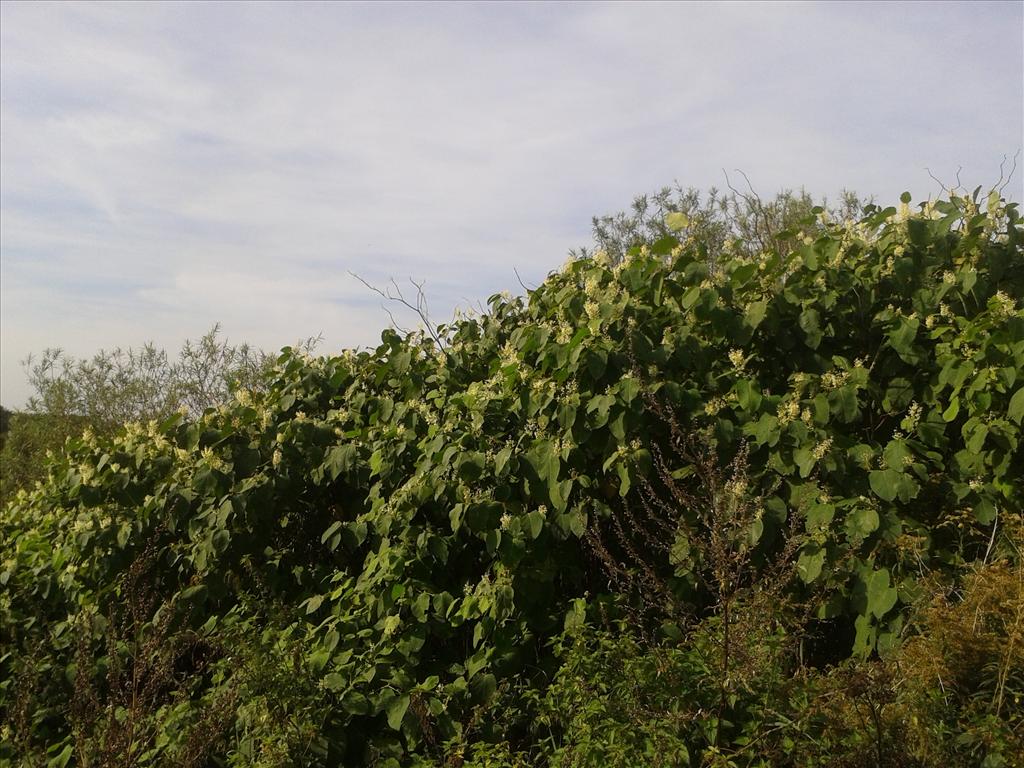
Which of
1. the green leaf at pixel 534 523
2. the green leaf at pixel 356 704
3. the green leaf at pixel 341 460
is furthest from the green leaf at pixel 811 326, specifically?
the green leaf at pixel 356 704

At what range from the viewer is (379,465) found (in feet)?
14.0

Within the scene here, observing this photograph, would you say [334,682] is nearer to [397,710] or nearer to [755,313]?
[397,710]

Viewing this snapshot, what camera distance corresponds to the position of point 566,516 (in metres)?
3.70

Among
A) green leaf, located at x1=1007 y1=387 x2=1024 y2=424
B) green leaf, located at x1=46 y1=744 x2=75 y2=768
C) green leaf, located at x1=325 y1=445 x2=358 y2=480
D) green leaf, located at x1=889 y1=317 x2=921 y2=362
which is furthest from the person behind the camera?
green leaf, located at x1=325 y1=445 x2=358 y2=480

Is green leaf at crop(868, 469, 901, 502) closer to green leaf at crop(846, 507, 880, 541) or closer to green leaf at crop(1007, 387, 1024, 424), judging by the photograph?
green leaf at crop(846, 507, 880, 541)

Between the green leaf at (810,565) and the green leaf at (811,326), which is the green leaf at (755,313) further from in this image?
the green leaf at (810,565)

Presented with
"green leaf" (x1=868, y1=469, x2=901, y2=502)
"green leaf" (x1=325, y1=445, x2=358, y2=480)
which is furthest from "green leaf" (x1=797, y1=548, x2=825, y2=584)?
"green leaf" (x1=325, y1=445, x2=358, y2=480)

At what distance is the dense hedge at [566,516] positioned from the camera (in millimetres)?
3248

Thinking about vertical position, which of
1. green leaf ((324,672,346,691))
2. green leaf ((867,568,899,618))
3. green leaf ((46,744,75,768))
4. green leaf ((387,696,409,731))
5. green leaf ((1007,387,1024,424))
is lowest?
green leaf ((46,744,75,768))

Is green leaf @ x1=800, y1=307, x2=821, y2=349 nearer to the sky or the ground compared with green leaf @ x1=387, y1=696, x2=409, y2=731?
nearer to the sky

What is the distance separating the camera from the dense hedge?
3.25 meters

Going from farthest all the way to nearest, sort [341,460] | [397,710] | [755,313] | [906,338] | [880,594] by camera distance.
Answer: [341,460], [755,313], [906,338], [397,710], [880,594]

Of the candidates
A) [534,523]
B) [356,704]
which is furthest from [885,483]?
[356,704]

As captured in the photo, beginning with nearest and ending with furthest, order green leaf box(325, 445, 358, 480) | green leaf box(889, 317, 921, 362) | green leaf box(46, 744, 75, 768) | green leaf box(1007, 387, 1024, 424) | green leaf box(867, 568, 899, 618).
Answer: green leaf box(867, 568, 899, 618), green leaf box(1007, 387, 1024, 424), green leaf box(46, 744, 75, 768), green leaf box(889, 317, 921, 362), green leaf box(325, 445, 358, 480)
